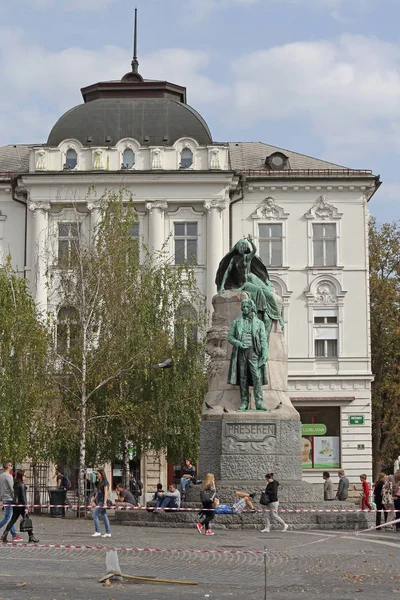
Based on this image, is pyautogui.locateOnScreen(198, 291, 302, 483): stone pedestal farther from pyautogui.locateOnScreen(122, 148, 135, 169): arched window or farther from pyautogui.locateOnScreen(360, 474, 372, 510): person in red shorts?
pyautogui.locateOnScreen(122, 148, 135, 169): arched window

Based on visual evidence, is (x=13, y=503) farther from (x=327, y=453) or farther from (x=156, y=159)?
(x=156, y=159)

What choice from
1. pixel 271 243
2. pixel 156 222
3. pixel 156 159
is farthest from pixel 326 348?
pixel 156 159

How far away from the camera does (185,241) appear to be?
162 feet

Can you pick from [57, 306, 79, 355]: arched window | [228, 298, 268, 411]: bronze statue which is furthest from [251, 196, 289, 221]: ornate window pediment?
[228, 298, 268, 411]: bronze statue

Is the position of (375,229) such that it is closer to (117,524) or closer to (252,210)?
(252,210)

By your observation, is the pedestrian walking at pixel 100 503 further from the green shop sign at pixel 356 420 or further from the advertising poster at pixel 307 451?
the green shop sign at pixel 356 420

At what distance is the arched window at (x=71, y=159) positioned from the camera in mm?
49312

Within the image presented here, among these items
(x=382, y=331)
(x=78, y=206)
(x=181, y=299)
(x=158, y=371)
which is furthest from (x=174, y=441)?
(x=382, y=331)

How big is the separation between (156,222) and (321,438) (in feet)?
37.6

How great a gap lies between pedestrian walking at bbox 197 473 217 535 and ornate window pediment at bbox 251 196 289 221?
29262 mm

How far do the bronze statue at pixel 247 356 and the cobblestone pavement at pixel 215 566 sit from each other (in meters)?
3.27

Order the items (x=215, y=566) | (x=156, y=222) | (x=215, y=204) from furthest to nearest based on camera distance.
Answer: (x=215, y=204) < (x=156, y=222) < (x=215, y=566)

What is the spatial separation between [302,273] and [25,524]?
31430 mm

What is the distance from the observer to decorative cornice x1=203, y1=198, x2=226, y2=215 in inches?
1928
